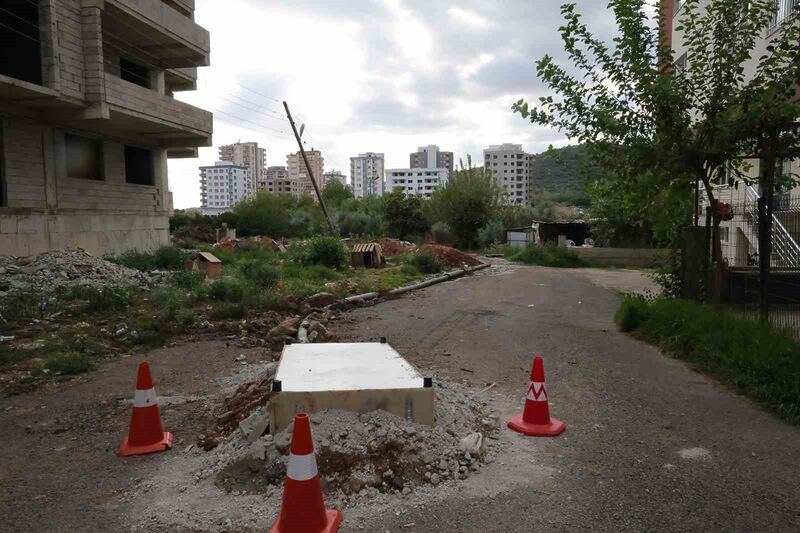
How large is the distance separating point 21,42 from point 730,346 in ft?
61.0

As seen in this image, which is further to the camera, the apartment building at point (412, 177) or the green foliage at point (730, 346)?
the apartment building at point (412, 177)

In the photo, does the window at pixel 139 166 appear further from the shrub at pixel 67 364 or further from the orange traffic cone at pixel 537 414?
the orange traffic cone at pixel 537 414

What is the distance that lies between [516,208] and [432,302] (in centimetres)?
2945

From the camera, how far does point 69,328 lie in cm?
878

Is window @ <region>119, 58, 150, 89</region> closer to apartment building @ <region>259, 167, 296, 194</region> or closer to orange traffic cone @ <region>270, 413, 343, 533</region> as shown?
orange traffic cone @ <region>270, 413, 343, 533</region>

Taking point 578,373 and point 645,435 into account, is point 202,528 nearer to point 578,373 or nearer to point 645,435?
point 645,435

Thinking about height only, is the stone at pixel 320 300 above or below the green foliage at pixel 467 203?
below

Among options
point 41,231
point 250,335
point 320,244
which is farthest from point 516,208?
point 250,335

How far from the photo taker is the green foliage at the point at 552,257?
27.0 meters

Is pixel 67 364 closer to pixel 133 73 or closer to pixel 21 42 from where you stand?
pixel 21 42

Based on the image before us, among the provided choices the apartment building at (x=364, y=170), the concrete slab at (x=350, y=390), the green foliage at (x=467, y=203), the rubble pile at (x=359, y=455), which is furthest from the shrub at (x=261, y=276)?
the apartment building at (x=364, y=170)

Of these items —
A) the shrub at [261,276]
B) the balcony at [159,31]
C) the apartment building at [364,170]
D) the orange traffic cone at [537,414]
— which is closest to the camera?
the orange traffic cone at [537,414]

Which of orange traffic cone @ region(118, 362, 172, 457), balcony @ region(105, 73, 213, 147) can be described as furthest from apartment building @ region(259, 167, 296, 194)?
orange traffic cone @ region(118, 362, 172, 457)

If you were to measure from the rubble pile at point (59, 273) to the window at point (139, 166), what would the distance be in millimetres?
5604
